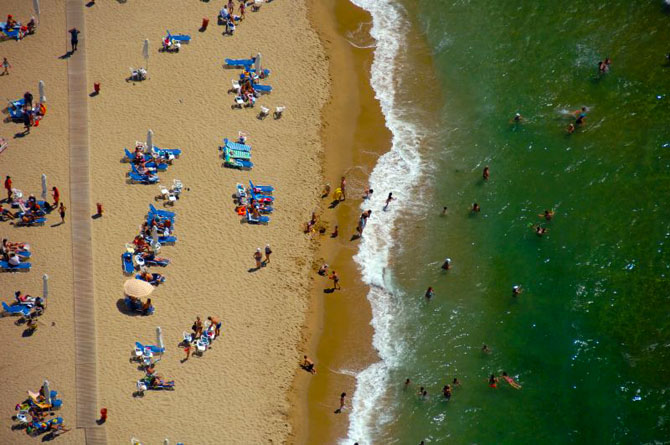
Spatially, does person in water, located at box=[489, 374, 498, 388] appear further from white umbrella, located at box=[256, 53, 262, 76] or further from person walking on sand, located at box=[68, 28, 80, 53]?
person walking on sand, located at box=[68, 28, 80, 53]

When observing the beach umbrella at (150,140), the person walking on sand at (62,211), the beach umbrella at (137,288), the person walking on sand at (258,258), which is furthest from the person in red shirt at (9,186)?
the person walking on sand at (258,258)

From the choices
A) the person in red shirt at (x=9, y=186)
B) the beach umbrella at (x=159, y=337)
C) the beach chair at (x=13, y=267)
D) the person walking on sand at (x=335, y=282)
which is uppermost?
the person in red shirt at (x=9, y=186)

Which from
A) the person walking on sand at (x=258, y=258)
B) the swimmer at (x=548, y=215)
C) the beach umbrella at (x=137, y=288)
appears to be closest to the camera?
the beach umbrella at (x=137, y=288)

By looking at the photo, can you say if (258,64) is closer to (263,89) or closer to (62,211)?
(263,89)

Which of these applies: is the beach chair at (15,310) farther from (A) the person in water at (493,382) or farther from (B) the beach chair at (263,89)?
(A) the person in water at (493,382)

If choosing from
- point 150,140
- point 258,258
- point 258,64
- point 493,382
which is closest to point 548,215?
point 493,382
